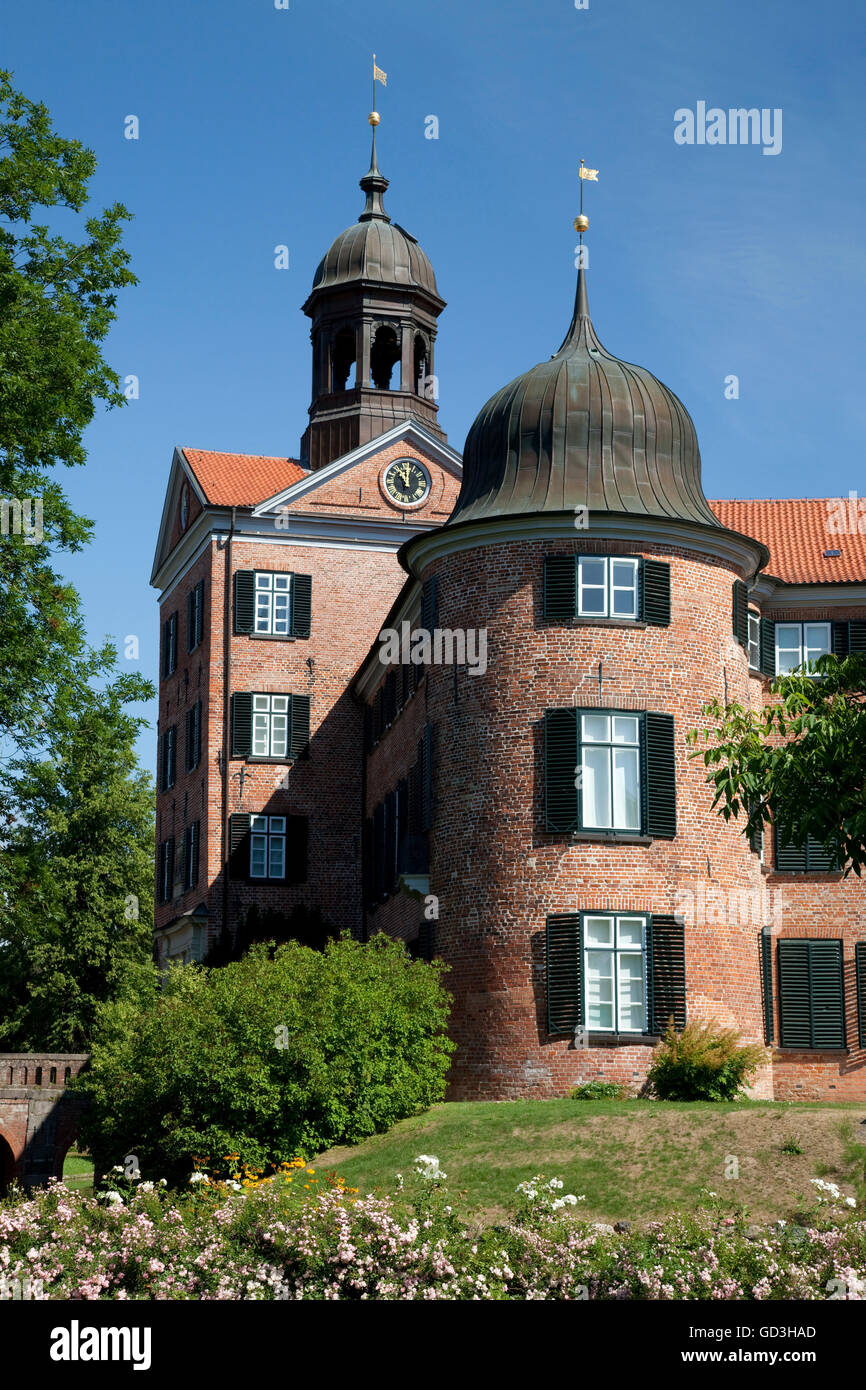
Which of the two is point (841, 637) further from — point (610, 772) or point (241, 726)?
point (241, 726)

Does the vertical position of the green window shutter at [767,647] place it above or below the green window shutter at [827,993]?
above

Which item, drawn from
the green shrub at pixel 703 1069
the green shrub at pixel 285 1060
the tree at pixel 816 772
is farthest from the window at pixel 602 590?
the tree at pixel 816 772

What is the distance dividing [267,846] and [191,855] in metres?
2.31

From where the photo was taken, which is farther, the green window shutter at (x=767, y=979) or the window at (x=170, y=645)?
the window at (x=170, y=645)

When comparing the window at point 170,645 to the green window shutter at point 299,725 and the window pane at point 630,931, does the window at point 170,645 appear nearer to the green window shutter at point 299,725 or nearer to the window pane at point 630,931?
the green window shutter at point 299,725

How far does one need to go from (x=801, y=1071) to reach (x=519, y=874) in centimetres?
664

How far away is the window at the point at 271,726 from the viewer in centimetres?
4309

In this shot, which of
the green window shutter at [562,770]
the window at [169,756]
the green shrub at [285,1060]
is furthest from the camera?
the window at [169,756]

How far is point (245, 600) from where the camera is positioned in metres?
43.4

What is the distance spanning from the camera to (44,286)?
1049 inches

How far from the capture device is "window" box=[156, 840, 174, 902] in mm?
46156

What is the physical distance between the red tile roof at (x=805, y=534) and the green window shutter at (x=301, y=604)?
32.9 feet

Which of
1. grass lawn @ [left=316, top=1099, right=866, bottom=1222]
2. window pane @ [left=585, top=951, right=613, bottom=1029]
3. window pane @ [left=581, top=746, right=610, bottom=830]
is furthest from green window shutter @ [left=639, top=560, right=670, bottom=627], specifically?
grass lawn @ [left=316, top=1099, right=866, bottom=1222]
